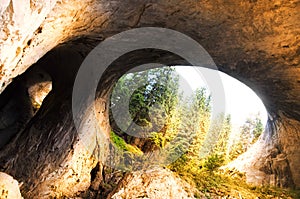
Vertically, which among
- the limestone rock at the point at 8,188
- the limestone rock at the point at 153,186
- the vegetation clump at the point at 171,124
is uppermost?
the vegetation clump at the point at 171,124

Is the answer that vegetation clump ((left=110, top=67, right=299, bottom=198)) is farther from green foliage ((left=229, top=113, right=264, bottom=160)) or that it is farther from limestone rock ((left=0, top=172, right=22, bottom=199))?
limestone rock ((left=0, top=172, right=22, bottom=199))

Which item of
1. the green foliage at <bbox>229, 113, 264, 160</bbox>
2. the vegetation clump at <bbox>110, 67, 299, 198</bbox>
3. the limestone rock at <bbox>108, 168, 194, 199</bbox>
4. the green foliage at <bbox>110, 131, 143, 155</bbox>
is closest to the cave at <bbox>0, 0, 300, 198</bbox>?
the green foliage at <bbox>110, 131, 143, 155</bbox>

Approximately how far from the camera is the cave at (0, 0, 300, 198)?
73.6 inches

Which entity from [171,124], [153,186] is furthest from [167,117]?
[153,186]

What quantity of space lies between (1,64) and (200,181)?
2.42m

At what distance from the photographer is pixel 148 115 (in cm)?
539

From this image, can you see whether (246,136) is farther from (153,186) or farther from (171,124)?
(153,186)

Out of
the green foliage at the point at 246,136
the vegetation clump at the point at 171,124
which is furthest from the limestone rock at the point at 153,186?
the green foliage at the point at 246,136

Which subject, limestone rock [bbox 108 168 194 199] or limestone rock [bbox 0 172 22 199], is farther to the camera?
limestone rock [bbox 108 168 194 199]

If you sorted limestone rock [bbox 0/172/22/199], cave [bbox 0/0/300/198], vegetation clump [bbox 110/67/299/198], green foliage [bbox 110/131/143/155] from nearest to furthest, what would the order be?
cave [bbox 0/0/300/198]
limestone rock [bbox 0/172/22/199]
green foliage [bbox 110/131/143/155]
vegetation clump [bbox 110/67/299/198]

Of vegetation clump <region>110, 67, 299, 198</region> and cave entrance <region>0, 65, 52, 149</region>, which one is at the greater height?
vegetation clump <region>110, 67, 299, 198</region>

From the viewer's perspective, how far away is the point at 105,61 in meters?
3.55

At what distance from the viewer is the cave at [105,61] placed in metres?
1.87

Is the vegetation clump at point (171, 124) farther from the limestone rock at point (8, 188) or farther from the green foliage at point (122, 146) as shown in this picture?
the limestone rock at point (8, 188)
